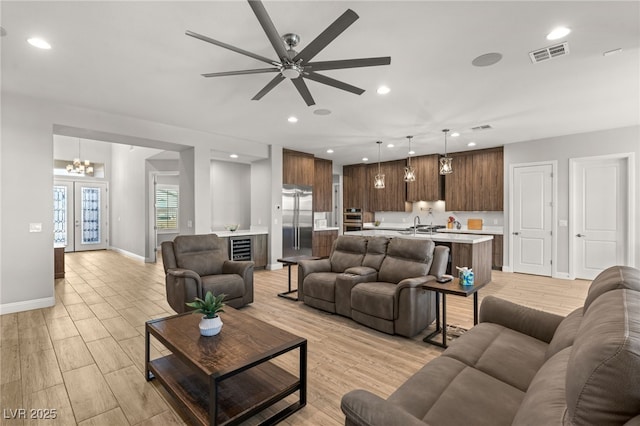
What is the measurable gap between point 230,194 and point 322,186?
8.30ft

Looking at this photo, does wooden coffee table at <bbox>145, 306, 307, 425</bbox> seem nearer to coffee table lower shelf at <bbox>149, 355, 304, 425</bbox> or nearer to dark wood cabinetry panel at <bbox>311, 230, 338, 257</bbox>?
coffee table lower shelf at <bbox>149, 355, 304, 425</bbox>

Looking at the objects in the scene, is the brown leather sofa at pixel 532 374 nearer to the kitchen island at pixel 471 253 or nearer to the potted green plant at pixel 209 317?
the potted green plant at pixel 209 317

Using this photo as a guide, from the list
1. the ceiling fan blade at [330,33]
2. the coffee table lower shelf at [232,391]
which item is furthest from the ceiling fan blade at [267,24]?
the coffee table lower shelf at [232,391]

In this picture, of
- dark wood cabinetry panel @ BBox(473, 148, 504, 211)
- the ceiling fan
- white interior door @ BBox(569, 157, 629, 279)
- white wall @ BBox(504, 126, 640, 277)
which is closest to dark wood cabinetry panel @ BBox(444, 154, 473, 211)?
dark wood cabinetry panel @ BBox(473, 148, 504, 211)

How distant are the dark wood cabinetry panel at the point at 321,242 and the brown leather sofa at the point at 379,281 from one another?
3.41m

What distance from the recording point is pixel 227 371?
178 centimetres

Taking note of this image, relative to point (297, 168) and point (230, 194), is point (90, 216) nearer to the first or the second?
point (230, 194)

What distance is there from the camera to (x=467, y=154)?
24.7ft

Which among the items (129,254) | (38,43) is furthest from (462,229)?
(129,254)

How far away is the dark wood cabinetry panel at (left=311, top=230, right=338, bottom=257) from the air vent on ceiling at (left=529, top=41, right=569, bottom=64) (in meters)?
5.89

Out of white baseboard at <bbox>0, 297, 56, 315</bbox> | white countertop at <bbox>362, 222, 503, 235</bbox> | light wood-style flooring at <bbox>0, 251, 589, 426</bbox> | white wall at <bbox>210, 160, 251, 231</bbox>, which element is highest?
white wall at <bbox>210, 160, 251, 231</bbox>

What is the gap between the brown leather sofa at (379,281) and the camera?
3275 millimetres

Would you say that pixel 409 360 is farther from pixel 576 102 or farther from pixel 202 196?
pixel 202 196

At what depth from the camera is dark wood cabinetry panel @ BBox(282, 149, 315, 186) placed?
24.0 ft
